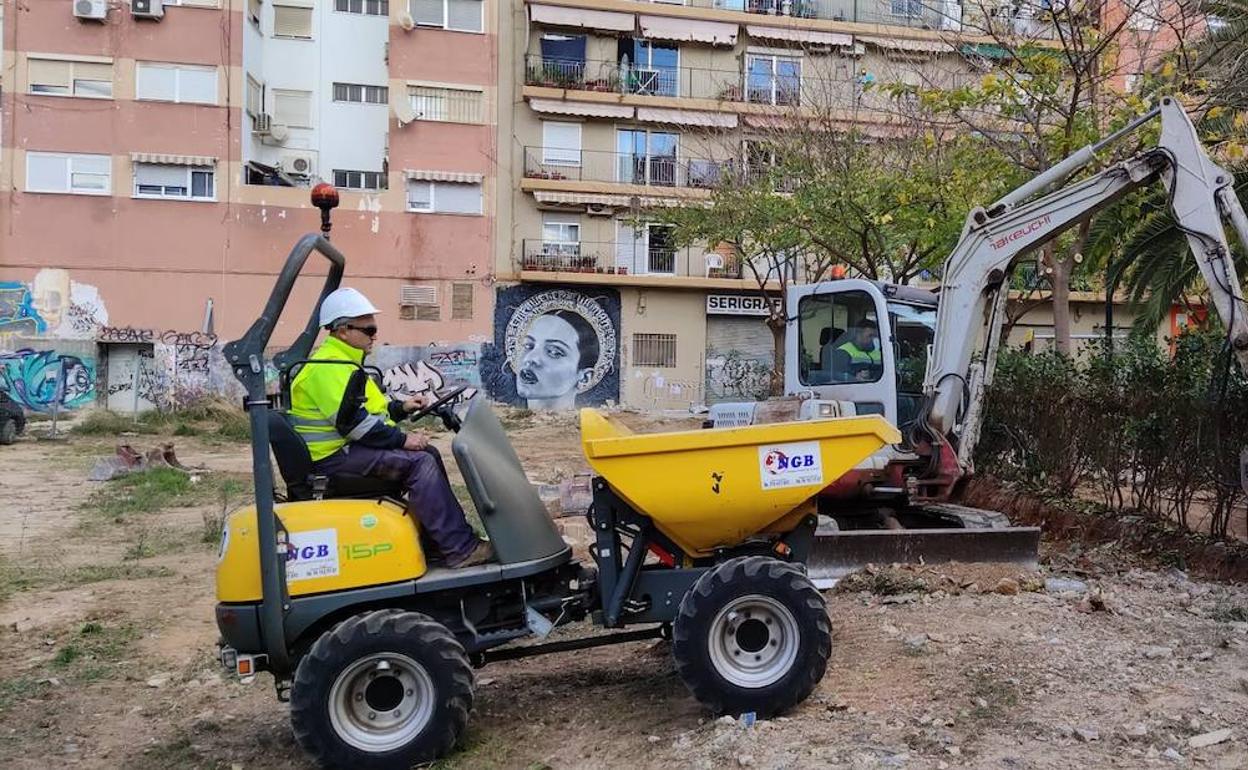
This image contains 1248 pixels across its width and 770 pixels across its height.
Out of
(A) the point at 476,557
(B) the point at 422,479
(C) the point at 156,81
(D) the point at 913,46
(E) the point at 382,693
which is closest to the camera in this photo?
(E) the point at 382,693

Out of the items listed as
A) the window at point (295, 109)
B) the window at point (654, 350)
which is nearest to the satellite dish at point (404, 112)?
the window at point (295, 109)

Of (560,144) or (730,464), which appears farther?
(560,144)

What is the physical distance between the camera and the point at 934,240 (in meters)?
16.2

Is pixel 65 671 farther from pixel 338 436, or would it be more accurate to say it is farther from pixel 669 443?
pixel 669 443

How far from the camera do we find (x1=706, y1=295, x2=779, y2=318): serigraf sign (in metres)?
36.4

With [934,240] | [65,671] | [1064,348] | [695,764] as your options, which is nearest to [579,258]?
[934,240]

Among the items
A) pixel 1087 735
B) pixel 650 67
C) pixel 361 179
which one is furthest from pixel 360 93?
pixel 1087 735

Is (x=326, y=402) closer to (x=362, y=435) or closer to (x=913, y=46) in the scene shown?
(x=362, y=435)

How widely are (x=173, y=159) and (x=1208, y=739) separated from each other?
32.9m

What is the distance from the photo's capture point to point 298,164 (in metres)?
34.4

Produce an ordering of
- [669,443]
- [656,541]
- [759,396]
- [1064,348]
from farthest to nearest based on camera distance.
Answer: [759,396], [1064,348], [656,541], [669,443]

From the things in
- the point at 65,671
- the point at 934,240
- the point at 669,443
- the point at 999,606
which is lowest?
the point at 65,671

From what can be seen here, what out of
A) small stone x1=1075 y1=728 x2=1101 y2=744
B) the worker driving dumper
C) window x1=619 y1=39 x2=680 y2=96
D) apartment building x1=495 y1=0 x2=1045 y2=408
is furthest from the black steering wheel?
window x1=619 y1=39 x2=680 y2=96

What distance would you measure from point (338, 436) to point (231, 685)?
2512 mm
